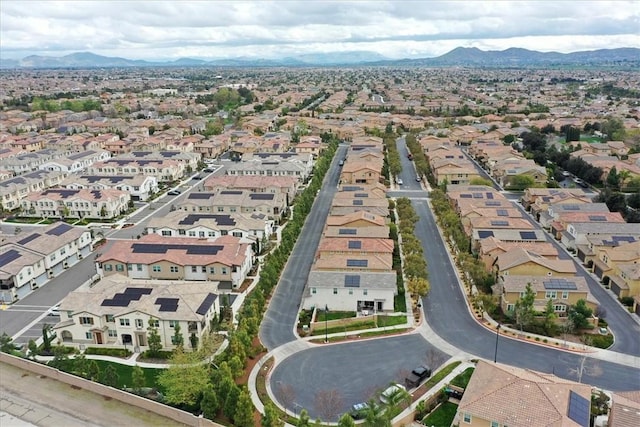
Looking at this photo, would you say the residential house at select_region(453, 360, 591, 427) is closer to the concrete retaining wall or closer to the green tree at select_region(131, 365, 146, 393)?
the concrete retaining wall

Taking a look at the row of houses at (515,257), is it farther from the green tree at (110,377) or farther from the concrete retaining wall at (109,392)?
the green tree at (110,377)

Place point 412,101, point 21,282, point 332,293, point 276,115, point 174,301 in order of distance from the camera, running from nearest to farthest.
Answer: point 174,301
point 332,293
point 21,282
point 276,115
point 412,101

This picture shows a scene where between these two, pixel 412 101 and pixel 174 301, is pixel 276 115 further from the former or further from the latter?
pixel 174 301

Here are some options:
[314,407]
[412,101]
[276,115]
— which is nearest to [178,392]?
[314,407]

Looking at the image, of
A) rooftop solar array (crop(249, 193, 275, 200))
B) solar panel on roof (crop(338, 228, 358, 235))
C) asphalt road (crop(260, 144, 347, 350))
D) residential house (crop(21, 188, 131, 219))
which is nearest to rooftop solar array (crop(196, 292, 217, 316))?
asphalt road (crop(260, 144, 347, 350))

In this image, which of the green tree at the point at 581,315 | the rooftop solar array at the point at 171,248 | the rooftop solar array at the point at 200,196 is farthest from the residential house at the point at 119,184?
the green tree at the point at 581,315

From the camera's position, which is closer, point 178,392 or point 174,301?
point 178,392

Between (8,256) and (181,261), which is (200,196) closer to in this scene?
(181,261)
